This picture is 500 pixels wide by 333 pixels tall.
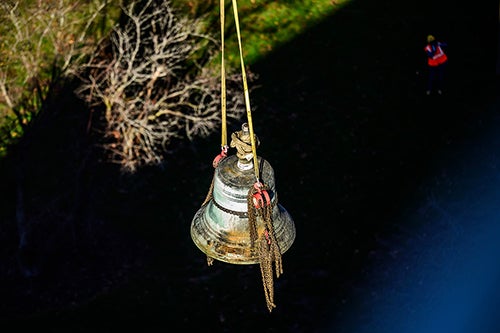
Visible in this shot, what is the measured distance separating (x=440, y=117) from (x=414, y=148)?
1255 millimetres

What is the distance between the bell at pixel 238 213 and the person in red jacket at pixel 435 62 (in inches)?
486

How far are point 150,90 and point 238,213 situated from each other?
30.4 feet

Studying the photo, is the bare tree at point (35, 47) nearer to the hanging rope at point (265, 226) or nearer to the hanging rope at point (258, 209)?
the hanging rope at point (258, 209)

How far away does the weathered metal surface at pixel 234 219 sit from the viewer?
4176 mm

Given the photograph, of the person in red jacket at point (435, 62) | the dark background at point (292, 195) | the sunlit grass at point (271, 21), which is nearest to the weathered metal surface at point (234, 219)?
the dark background at point (292, 195)

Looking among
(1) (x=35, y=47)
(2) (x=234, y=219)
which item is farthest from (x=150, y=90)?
(2) (x=234, y=219)

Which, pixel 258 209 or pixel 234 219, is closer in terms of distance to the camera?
pixel 258 209

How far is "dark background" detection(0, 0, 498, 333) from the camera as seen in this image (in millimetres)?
13797

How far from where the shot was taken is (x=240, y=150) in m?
4.08

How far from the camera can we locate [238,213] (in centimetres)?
421

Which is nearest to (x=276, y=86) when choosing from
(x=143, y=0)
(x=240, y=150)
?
(x=143, y=0)

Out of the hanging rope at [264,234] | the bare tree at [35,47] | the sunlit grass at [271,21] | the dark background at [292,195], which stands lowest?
the dark background at [292,195]

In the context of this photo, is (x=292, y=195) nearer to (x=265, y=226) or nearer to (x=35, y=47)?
(x=35, y=47)

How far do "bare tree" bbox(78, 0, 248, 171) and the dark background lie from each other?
2.41 feet
